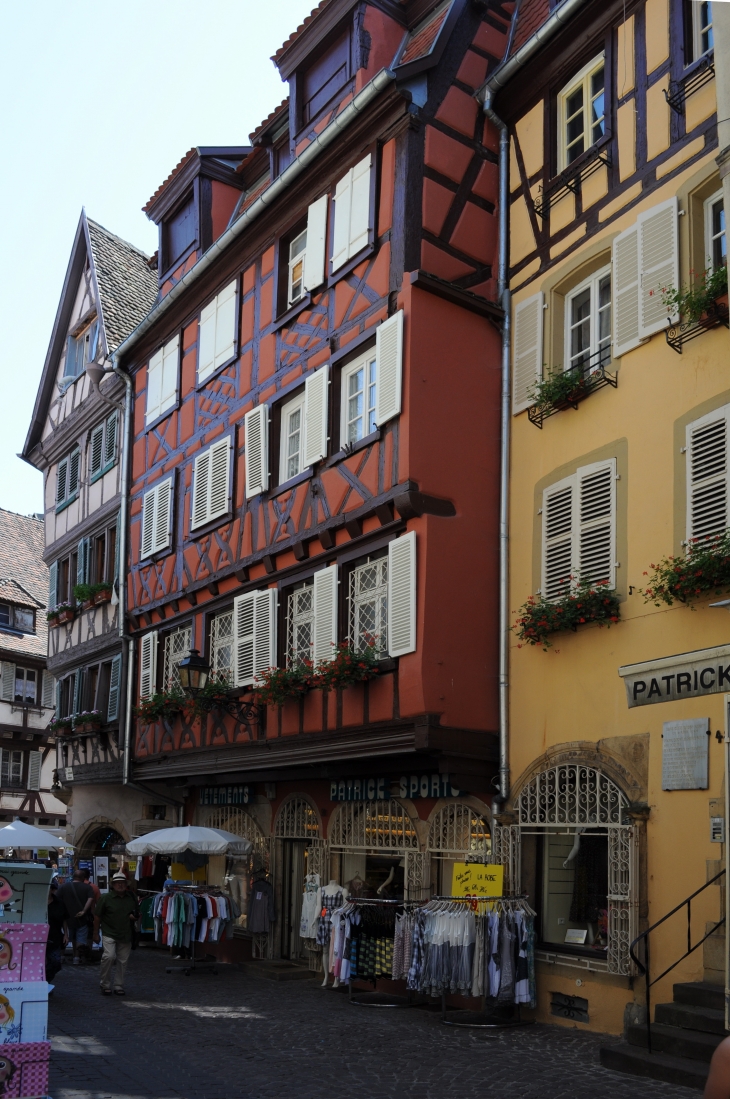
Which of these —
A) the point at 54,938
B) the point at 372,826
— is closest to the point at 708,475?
the point at 372,826

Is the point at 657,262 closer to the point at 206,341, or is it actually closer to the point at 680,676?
the point at 680,676

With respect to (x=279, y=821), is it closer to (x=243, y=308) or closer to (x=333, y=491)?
(x=333, y=491)

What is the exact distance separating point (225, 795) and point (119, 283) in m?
12.7

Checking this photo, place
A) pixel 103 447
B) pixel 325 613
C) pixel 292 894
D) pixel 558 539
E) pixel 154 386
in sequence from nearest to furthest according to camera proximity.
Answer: pixel 558 539, pixel 325 613, pixel 292 894, pixel 154 386, pixel 103 447

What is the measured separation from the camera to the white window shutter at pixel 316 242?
1605 centimetres

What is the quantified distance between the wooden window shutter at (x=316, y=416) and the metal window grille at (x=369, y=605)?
171cm

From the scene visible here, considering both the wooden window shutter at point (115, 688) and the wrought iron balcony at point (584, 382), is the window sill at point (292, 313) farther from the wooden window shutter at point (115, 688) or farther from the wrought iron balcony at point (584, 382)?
the wooden window shutter at point (115, 688)

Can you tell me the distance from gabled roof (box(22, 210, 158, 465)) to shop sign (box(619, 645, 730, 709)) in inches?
717

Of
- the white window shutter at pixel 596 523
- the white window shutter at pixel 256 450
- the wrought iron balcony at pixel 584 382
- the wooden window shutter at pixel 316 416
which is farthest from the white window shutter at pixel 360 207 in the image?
the white window shutter at pixel 596 523

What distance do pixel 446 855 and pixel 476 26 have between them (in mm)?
10113

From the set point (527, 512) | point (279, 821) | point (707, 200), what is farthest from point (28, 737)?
point (707, 200)

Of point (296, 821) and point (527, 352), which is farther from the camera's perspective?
point (296, 821)

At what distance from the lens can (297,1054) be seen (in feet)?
34.0

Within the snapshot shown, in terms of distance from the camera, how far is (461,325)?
14094 millimetres
